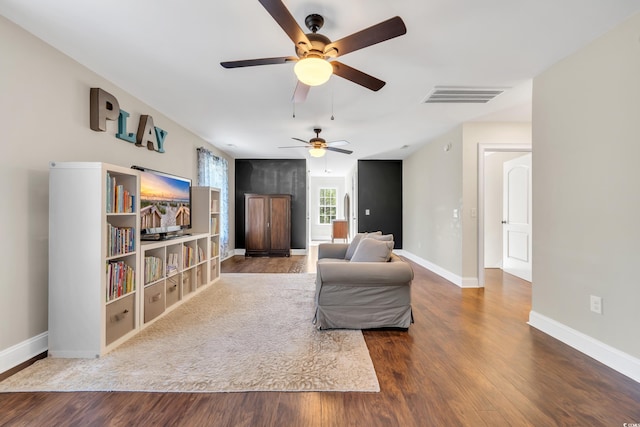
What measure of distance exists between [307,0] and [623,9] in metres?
2.09

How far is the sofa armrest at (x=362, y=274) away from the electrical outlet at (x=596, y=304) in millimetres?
1373

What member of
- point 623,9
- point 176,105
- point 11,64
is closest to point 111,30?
point 11,64

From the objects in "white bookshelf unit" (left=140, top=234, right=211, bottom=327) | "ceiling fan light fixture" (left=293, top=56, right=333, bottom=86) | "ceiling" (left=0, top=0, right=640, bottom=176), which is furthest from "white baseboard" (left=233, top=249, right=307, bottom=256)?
"ceiling fan light fixture" (left=293, top=56, right=333, bottom=86)

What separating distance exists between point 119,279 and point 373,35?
268 cm

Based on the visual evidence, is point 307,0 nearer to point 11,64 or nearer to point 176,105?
point 11,64

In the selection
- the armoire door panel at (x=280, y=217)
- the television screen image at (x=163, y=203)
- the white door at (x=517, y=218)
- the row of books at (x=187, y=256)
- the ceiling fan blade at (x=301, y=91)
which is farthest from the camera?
the armoire door panel at (x=280, y=217)

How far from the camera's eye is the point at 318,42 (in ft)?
6.04

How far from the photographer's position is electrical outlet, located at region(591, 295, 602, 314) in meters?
2.23

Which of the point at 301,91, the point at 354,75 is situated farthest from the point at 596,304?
the point at 301,91

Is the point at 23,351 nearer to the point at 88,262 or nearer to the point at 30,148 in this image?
the point at 88,262

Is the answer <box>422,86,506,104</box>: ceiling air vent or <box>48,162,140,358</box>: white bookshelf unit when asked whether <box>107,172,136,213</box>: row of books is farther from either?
<box>422,86,506,104</box>: ceiling air vent

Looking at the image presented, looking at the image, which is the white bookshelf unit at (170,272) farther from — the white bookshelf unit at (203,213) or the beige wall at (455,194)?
the beige wall at (455,194)

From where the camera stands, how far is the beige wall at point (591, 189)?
203cm

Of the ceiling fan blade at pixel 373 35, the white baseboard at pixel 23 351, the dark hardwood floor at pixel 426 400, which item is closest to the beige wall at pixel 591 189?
the dark hardwood floor at pixel 426 400
